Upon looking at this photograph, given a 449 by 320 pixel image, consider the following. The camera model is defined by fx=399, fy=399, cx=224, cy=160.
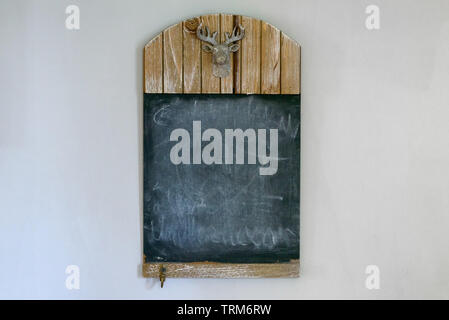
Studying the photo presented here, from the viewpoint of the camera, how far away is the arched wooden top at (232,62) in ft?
5.74

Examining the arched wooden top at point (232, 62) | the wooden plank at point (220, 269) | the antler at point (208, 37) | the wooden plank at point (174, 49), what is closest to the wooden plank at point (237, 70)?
the arched wooden top at point (232, 62)

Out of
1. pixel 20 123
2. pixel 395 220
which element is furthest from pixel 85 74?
pixel 395 220

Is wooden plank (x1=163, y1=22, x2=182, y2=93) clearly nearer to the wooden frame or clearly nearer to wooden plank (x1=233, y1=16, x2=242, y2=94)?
the wooden frame

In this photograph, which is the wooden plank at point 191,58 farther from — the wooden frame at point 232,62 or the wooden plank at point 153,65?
the wooden plank at point 153,65

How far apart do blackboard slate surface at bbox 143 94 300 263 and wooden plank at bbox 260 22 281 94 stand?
58 mm

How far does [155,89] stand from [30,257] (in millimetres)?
949

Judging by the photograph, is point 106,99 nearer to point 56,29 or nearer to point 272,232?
point 56,29

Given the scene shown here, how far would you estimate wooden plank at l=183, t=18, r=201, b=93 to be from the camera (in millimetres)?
1751

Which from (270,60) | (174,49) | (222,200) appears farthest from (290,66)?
(222,200)

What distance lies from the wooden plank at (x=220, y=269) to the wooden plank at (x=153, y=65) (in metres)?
0.79

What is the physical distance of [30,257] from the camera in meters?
1.81

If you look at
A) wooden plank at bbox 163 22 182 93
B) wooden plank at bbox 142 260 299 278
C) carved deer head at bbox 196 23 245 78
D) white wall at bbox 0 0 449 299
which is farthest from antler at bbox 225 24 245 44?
wooden plank at bbox 142 260 299 278

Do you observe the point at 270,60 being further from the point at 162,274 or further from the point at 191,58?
the point at 162,274

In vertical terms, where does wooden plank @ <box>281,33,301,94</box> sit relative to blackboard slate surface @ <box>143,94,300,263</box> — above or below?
above
